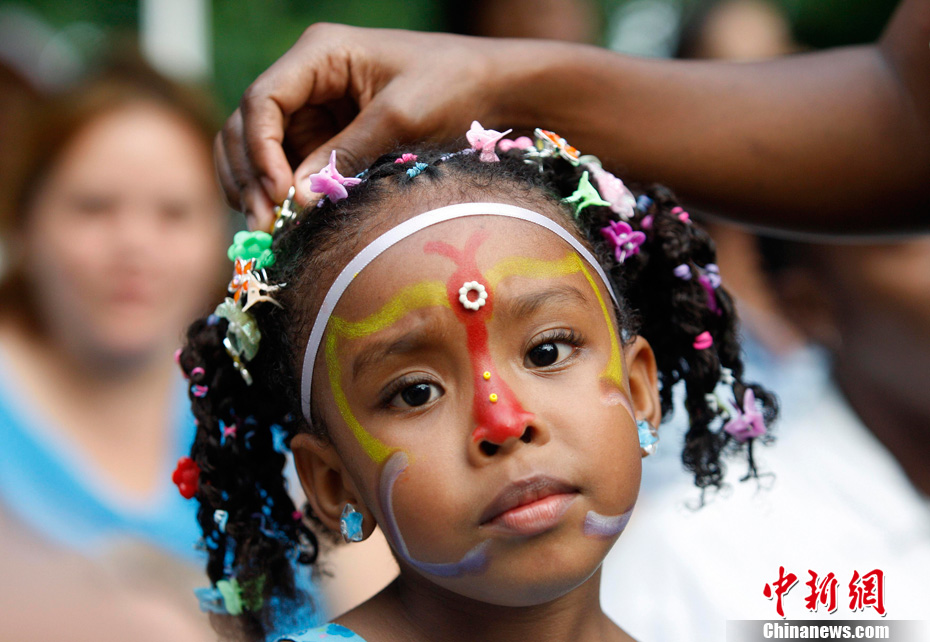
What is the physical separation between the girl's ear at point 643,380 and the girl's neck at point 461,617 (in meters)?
0.37

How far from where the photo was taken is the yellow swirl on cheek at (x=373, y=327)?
1.82 m

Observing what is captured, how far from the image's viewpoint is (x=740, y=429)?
2406mm

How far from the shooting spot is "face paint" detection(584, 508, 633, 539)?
1.77 meters

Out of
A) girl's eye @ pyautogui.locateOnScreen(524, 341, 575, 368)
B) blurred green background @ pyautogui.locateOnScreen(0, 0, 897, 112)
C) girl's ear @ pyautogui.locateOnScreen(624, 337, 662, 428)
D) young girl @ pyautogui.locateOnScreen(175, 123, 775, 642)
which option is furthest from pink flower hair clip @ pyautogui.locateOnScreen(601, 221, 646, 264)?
blurred green background @ pyautogui.locateOnScreen(0, 0, 897, 112)

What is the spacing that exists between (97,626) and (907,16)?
2356 millimetres

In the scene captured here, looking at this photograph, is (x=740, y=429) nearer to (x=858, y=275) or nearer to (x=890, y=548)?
(x=890, y=548)

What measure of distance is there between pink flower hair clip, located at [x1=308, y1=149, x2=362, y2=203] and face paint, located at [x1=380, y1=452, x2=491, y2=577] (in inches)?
22.3

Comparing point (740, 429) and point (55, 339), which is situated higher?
point (55, 339)

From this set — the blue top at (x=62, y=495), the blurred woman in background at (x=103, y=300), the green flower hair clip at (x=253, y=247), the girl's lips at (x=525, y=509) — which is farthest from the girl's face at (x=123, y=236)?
the girl's lips at (x=525, y=509)

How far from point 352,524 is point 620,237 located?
36.0 inches

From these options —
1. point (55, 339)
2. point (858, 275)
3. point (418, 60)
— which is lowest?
point (418, 60)

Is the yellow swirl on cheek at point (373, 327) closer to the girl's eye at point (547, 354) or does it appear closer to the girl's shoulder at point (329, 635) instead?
the girl's eye at point (547, 354)

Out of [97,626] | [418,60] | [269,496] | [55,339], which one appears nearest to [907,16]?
[418,60]

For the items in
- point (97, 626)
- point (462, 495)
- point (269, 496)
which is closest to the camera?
point (97, 626)
